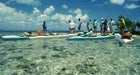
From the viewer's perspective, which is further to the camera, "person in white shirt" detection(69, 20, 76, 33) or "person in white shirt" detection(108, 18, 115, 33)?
"person in white shirt" detection(69, 20, 76, 33)

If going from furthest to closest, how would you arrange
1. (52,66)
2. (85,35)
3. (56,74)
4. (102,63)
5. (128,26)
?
(128,26)
(85,35)
(102,63)
(52,66)
(56,74)

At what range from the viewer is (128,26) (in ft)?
156

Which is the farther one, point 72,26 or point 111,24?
point 72,26

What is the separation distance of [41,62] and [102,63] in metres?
3.62

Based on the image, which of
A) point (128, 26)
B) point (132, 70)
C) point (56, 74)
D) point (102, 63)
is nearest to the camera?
point (56, 74)

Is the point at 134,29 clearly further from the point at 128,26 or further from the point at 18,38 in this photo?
the point at 18,38

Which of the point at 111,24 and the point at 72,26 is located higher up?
the point at 111,24

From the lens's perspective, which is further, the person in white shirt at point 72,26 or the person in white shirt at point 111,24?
the person in white shirt at point 72,26

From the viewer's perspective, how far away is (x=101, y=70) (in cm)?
1185

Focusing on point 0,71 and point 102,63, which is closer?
point 0,71

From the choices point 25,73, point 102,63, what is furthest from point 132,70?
point 25,73

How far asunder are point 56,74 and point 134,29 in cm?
4138

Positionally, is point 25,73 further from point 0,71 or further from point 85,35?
point 85,35

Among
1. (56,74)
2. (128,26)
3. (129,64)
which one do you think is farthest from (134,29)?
(56,74)
